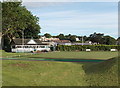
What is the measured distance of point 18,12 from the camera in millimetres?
70625

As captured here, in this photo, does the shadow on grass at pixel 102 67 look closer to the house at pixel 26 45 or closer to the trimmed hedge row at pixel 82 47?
the house at pixel 26 45

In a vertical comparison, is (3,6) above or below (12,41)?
above

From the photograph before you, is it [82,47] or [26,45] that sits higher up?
[26,45]

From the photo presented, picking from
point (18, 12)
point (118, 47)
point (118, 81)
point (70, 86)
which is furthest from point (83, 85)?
point (118, 47)

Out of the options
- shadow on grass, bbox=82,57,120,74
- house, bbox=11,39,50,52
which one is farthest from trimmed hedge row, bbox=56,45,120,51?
shadow on grass, bbox=82,57,120,74

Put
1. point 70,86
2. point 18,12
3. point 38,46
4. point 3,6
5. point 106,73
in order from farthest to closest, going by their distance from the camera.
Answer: point 38,46
point 18,12
point 3,6
point 106,73
point 70,86

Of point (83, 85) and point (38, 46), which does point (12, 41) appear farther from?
point (83, 85)

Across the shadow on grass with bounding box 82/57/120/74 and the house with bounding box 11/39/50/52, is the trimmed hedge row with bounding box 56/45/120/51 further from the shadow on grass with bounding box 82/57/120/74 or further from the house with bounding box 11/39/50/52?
the shadow on grass with bounding box 82/57/120/74

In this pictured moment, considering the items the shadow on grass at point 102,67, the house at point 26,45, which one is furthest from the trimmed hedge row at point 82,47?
the shadow on grass at point 102,67

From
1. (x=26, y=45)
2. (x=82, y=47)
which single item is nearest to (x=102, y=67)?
(x=26, y=45)

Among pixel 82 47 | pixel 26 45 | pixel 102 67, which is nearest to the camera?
pixel 102 67

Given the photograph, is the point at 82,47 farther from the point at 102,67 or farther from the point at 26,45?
the point at 102,67

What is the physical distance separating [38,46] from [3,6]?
24642mm

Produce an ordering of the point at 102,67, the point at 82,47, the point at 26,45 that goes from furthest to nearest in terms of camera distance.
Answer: the point at 82,47
the point at 26,45
the point at 102,67
